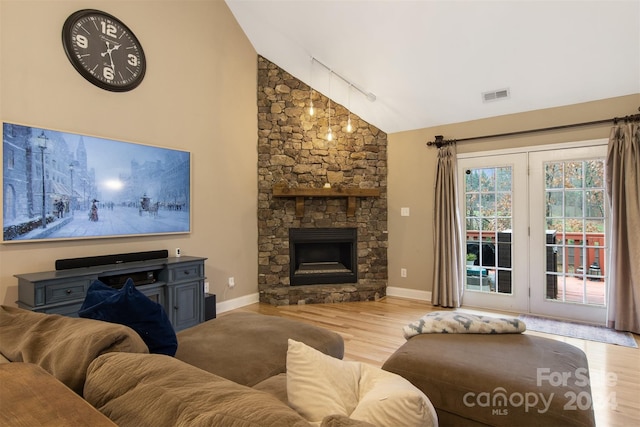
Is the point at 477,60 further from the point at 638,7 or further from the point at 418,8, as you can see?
the point at 638,7

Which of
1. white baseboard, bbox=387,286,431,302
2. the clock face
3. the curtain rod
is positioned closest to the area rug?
white baseboard, bbox=387,286,431,302

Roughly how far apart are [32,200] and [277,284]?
9.58 feet

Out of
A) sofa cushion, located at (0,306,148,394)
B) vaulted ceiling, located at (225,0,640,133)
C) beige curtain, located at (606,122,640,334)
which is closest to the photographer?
sofa cushion, located at (0,306,148,394)

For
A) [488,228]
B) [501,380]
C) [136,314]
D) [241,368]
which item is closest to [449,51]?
[488,228]

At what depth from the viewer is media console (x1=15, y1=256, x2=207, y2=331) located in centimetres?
251

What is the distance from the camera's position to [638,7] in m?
2.75

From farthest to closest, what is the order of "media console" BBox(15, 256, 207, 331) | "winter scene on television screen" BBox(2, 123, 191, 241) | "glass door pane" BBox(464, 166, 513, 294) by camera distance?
"glass door pane" BBox(464, 166, 513, 294) < "winter scene on television screen" BBox(2, 123, 191, 241) < "media console" BBox(15, 256, 207, 331)

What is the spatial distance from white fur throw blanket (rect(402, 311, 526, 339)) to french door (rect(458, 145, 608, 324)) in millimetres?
2228

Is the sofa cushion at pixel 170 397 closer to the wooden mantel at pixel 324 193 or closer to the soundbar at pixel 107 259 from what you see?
the soundbar at pixel 107 259

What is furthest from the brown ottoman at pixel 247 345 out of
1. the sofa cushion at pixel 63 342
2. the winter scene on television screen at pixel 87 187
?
the winter scene on television screen at pixel 87 187

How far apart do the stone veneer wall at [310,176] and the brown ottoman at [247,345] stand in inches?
94.8

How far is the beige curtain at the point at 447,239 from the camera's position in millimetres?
4402

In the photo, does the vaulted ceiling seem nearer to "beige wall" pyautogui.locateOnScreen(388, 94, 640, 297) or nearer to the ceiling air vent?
the ceiling air vent

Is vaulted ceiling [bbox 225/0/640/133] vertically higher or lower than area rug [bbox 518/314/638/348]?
higher
